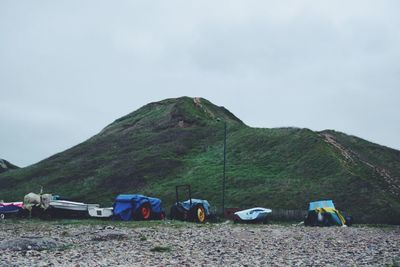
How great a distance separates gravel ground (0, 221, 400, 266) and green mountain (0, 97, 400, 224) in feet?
58.3

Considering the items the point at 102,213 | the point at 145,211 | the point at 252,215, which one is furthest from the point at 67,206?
the point at 252,215

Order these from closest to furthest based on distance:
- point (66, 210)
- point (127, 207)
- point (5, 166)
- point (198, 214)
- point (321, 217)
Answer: point (198, 214) < point (321, 217) < point (127, 207) < point (66, 210) < point (5, 166)

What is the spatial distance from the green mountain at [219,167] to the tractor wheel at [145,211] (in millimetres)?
12558

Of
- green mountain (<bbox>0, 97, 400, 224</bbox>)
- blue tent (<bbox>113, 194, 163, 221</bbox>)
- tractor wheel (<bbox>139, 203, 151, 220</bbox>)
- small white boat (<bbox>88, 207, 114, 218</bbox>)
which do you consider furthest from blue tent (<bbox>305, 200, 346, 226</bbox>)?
small white boat (<bbox>88, 207, 114, 218</bbox>)

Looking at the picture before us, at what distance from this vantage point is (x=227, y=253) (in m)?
19.3

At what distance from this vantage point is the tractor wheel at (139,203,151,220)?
36.4m

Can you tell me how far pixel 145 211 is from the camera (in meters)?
36.8

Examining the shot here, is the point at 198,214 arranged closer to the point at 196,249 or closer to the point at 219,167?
the point at 196,249

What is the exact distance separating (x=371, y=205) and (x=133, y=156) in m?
38.2

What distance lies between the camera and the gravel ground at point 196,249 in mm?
16844

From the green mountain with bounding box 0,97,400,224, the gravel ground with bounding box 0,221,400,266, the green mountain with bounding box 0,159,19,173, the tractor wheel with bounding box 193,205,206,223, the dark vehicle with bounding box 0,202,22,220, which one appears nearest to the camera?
the gravel ground with bounding box 0,221,400,266

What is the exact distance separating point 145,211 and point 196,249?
17030mm

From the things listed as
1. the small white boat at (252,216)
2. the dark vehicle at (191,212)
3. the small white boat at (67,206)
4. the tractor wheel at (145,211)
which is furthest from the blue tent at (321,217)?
the small white boat at (67,206)

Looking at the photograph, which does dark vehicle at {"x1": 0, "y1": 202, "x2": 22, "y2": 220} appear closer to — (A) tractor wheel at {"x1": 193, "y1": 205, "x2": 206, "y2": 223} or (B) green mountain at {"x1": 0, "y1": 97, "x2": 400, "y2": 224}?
(A) tractor wheel at {"x1": 193, "y1": 205, "x2": 206, "y2": 223}
